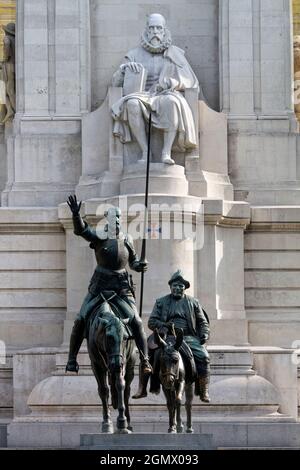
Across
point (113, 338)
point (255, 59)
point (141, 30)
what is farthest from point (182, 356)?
point (141, 30)

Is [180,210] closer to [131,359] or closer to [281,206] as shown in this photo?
[281,206]

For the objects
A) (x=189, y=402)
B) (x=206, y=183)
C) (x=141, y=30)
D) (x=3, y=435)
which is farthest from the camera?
(x=141, y=30)

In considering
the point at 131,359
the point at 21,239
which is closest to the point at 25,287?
the point at 21,239

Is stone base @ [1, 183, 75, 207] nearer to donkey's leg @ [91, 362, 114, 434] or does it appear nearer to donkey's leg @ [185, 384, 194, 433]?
donkey's leg @ [185, 384, 194, 433]

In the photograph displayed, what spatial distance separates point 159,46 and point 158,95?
1.22 meters

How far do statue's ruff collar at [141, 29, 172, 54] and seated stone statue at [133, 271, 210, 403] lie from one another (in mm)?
7472

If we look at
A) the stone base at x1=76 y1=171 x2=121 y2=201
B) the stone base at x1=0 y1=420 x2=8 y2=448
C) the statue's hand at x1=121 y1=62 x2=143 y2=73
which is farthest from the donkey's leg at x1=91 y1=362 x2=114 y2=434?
the statue's hand at x1=121 y1=62 x2=143 y2=73

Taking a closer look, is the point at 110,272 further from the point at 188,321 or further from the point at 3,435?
the point at 3,435

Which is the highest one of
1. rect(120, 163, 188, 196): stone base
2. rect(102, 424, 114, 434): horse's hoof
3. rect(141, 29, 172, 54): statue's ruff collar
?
rect(141, 29, 172, 54): statue's ruff collar

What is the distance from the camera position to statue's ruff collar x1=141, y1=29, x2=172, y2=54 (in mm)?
41250

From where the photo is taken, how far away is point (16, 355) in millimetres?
39031

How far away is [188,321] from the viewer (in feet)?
115

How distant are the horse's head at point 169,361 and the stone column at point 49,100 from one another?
832 centimetres

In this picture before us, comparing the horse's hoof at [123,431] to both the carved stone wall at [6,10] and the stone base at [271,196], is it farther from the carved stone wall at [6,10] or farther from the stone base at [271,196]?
the carved stone wall at [6,10]
